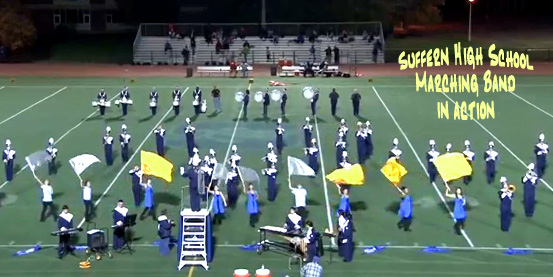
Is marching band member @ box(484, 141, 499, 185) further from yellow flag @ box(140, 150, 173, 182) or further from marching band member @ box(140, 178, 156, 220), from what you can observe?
marching band member @ box(140, 178, 156, 220)

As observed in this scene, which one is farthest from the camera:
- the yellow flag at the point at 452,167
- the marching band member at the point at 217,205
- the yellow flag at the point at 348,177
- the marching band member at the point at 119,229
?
the yellow flag at the point at 452,167

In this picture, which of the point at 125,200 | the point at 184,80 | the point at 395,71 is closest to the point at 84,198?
the point at 125,200

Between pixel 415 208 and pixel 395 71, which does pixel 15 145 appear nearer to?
pixel 415 208

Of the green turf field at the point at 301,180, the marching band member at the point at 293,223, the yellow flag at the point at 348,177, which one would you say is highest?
the yellow flag at the point at 348,177

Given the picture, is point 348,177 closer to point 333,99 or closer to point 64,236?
point 64,236

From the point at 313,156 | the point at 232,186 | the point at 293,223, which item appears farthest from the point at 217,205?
the point at 313,156

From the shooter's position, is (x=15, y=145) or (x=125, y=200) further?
(x=15, y=145)

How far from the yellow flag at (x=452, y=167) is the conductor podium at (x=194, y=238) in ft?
19.3

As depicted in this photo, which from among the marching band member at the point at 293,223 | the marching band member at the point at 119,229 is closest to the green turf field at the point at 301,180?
the marching band member at the point at 119,229

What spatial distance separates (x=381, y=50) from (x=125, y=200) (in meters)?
32.7

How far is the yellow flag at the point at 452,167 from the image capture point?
19891mm

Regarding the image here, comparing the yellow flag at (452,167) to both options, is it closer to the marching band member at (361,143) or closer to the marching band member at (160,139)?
the marching band member at (361,143)

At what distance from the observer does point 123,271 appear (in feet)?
53.5

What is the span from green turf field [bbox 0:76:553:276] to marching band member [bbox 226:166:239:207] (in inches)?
10.4
